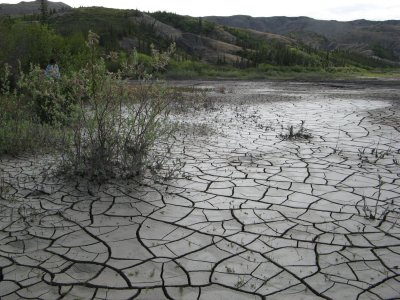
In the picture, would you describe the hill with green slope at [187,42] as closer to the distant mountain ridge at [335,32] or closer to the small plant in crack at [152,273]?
the small plant in crack at [152,273]

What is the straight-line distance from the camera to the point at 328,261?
11.0 ft

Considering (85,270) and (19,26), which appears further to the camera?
(19,26)

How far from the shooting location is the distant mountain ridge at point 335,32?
110875mm

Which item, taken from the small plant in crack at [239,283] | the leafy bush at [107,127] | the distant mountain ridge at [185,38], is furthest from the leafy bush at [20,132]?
the distant mountain ridge at [185,38]

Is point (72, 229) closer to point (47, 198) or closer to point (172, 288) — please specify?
point (47, 198)

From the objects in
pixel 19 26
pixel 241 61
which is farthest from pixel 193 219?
pixel 241 61

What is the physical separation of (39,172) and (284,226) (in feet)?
11.5

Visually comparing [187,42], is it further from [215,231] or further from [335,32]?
[335,32]

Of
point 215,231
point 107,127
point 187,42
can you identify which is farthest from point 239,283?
point 187,42

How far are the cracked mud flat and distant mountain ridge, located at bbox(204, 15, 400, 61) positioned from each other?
96.9 meters

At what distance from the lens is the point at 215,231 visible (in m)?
3.91

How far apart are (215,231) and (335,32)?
157 meters

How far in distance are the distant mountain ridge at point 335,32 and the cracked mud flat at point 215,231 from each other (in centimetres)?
9689

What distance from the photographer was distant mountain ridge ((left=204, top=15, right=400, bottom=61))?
110875 mm
